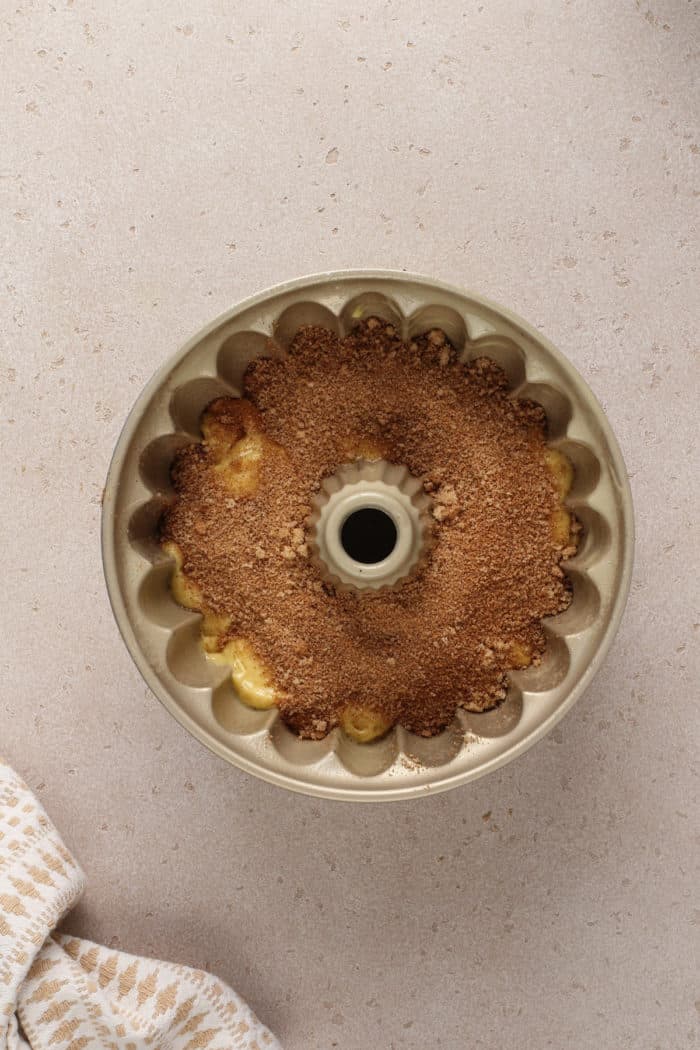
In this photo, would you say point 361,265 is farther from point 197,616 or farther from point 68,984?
point 68,984

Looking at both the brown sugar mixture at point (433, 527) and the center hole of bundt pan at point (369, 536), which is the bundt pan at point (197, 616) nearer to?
the brown sugar mixture at point (433, 527)

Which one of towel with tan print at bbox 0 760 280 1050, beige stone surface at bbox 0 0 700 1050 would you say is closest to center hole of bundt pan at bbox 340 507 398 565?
beige stone surface at bbox 0 0 700 1050

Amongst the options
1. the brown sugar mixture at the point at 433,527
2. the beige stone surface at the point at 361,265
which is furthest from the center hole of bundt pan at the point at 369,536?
the beige stone surface at the point at 361,265

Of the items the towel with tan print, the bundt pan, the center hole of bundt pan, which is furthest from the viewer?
the towel with tan print

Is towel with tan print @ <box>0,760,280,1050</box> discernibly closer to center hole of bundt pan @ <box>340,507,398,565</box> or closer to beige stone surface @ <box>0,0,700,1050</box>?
beige stone surface @ <box>0,0,700,1050</box>

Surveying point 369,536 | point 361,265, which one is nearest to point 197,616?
point 369,536

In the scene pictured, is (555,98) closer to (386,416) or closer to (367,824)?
(386,416)
